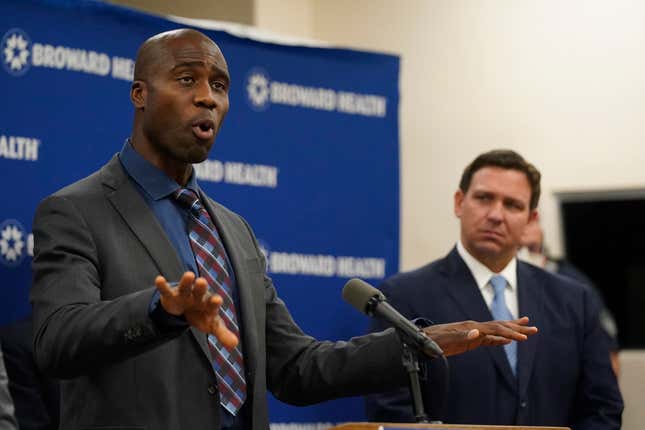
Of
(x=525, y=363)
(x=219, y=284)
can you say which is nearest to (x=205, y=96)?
(x=219, y=284)

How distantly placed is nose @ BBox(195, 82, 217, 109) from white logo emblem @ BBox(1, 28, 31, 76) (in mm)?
1446

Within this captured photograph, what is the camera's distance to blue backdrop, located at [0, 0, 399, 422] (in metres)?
4.10

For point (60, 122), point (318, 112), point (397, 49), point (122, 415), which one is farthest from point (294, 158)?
point (397, 49)

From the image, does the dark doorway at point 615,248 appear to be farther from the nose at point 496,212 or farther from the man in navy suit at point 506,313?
the nose at point 496,212

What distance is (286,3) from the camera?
7.65 m

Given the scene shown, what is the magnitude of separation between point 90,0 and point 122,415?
2.15 meters

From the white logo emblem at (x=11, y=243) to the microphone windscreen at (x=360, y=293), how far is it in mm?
1763

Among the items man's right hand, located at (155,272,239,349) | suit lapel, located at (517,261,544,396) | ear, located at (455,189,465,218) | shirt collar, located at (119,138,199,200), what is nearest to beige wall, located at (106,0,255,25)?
ear, located at (455,189,465,218)

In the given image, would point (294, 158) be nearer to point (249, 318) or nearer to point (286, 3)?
point (249, 318)

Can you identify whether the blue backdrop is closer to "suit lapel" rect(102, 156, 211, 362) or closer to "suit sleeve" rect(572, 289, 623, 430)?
"suit sleeve" rect(572, 289, 623, 430)

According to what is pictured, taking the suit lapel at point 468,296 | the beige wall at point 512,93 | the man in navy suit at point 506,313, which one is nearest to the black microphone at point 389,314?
the man in navy suit at point 506,313

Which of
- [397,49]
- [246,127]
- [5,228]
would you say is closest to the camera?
[5,228]

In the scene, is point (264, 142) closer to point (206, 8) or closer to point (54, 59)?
point (54, 59)

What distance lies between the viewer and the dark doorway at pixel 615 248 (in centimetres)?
780
